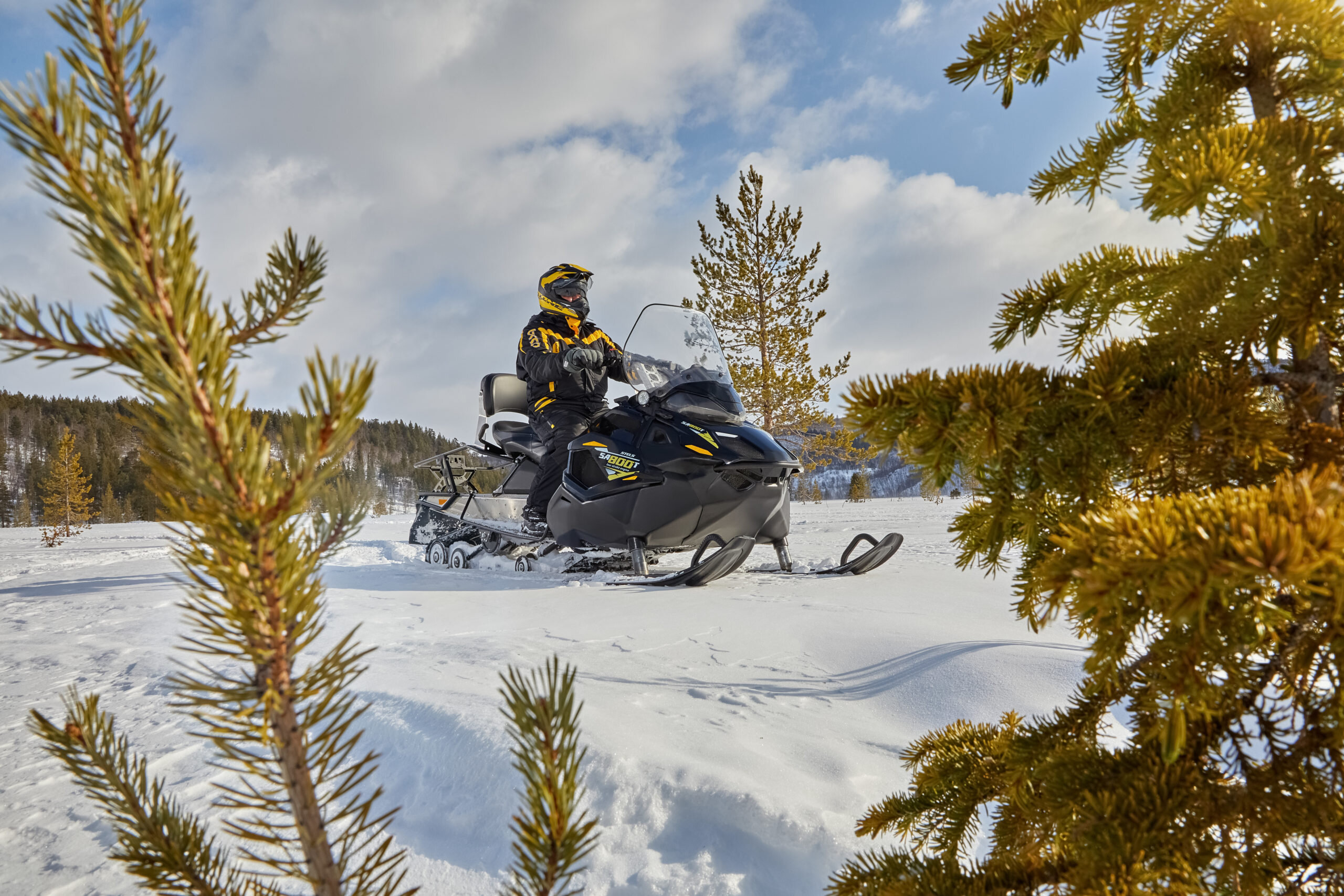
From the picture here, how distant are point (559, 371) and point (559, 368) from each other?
4 cm

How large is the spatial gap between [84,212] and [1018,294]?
48.9 inches

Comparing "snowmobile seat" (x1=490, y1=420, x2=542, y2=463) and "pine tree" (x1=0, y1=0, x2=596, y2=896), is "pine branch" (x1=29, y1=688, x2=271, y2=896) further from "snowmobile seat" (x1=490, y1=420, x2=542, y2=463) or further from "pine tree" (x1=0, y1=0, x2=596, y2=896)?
"snowmobile seat" (x1=490, y1=420, x2=542, y2=463)

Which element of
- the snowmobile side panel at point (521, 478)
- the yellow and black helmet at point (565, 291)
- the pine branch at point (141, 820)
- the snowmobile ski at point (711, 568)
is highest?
the yellow and black helmet at point (565, 291)

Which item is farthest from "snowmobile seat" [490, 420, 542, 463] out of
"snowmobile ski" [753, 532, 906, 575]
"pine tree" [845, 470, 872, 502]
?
"pine tree" [845, 470, 872, 502]

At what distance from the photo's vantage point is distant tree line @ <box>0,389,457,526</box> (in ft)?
133

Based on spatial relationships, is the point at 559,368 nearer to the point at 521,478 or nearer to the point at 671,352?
the point at 671,352

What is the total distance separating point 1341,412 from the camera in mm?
862

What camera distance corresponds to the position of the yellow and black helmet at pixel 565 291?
5852 mm

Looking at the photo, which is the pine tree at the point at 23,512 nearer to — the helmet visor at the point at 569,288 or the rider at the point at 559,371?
the rider at the point at 559,371

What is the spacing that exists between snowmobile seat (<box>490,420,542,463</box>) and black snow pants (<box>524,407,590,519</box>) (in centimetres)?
51

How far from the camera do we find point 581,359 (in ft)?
17.9

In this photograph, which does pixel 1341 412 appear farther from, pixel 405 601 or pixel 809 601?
pixel 405 601

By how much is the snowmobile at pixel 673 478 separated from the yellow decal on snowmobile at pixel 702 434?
10 mm

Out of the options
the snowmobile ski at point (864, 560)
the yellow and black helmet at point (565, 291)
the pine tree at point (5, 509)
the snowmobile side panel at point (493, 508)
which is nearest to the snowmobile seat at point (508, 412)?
the snowmobile side panel at point (493, 508)
